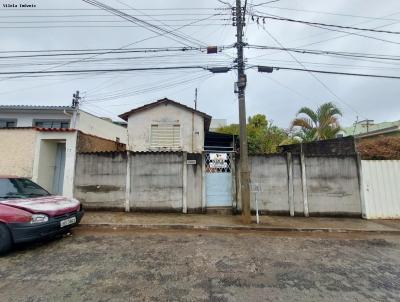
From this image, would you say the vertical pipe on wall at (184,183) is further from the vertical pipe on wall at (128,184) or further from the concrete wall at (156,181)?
the vertical pipe on wall at (128,184)

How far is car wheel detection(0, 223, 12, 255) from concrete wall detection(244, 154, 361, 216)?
6949 mm

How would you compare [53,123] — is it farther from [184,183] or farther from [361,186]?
[361,186]

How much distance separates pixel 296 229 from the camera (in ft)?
22.9

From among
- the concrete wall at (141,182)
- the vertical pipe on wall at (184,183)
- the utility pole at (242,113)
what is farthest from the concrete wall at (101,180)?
the utility pole at (242,113)

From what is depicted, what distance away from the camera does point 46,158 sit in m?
9.66

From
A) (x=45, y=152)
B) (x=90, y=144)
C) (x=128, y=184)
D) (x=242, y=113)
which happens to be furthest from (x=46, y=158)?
(x=242, y=113)

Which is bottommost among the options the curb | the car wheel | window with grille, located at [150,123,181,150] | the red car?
the curb

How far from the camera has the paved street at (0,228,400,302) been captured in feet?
11.1

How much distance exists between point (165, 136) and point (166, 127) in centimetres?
47

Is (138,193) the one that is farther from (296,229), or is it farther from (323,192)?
(323,192)

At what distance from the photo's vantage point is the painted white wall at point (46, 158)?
29.8 ft

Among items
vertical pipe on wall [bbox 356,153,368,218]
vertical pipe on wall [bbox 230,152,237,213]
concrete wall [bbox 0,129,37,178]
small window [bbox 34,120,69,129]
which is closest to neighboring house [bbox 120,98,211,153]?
vertical pipe on wall [bbox 230,152,237,213]

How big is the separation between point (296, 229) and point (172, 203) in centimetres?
425

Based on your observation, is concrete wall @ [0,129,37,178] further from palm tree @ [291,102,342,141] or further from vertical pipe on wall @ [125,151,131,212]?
palm tree @ [291,102,342,141]
